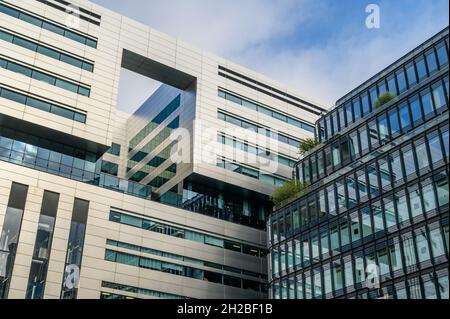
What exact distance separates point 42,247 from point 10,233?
318 centimetres

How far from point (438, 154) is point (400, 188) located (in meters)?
4.11

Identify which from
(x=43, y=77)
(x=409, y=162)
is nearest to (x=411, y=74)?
(x=409, y=162)

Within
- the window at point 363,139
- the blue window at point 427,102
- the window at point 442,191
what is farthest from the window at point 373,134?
the window at point 442,191

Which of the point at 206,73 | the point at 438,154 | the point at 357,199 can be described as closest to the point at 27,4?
the point at 206,73

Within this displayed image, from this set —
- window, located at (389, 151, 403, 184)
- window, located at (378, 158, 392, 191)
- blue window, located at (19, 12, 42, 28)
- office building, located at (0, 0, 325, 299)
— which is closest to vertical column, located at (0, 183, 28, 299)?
office building, located at (0, 0, 325, 299)

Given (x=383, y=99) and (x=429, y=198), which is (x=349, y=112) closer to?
(x=383, y=99)

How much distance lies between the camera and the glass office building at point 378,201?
45.2m

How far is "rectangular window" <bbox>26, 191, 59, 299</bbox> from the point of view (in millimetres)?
54688

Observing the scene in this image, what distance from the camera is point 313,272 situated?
177 feet

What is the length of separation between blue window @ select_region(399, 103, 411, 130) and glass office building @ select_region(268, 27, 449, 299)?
3.4 inches

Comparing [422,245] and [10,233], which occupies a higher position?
[10,233]

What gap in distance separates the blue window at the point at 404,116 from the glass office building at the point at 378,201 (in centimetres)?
9

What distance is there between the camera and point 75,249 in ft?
191

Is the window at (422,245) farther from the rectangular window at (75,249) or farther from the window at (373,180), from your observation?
the rectangular window at (75,249)
